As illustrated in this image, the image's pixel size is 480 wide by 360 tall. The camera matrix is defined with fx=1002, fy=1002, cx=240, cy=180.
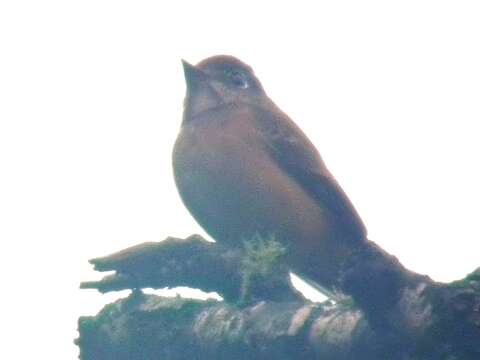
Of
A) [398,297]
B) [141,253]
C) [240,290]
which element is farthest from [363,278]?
[141,253]

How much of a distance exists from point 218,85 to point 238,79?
8.5 inches

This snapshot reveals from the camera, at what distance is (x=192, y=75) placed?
25.2 ft

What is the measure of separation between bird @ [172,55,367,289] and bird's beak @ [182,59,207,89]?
0.97ft

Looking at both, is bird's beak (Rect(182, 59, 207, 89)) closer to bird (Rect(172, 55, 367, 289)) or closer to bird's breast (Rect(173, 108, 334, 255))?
bird (Rect(172, 55, 367, 289))

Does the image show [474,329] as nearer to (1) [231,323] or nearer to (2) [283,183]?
(1) [231,323]

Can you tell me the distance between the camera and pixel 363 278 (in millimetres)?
3725

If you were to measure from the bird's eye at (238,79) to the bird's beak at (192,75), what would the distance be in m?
0.23

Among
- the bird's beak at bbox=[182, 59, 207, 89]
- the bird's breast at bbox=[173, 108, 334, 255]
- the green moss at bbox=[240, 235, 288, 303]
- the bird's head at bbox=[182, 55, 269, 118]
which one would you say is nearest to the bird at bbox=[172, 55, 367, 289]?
the bird's breast at bbox=[173, 108, 334, 255]

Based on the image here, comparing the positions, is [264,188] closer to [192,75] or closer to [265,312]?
[192,75]

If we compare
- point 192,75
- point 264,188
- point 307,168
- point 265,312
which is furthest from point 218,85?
point 265,312

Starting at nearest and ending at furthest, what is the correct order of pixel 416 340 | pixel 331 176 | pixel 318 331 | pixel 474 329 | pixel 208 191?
pixel 474 329, pixel 416 340, pixel 318 331, pixel 208 191, pixel 331 176

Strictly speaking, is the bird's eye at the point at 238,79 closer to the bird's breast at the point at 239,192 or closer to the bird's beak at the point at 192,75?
the bird's beak at the point at 192,75

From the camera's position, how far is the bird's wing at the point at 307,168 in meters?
6.87

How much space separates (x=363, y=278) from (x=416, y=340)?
0.98 ft
